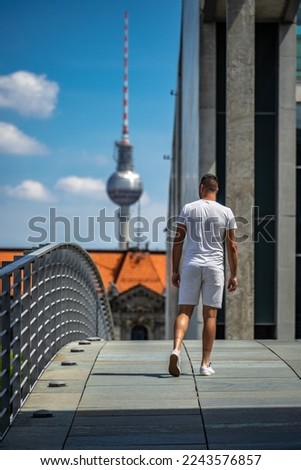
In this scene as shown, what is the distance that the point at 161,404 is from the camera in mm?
6918

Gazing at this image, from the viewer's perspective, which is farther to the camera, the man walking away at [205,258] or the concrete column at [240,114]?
the concrete column at [240,114]

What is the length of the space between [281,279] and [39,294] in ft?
29.4

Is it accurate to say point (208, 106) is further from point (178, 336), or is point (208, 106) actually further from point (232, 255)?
point (178, 336)

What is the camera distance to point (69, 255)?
13555 millimetres

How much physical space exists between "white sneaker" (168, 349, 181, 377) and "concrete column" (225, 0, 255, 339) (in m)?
7.35

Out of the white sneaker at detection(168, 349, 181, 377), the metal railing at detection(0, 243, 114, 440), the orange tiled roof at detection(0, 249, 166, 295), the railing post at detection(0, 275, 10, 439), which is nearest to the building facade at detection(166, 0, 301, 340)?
the metal railing at detection(0, 243, 114, 440)

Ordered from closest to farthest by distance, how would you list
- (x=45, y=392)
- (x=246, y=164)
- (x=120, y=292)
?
(x=45, y=392) < (x=246, y=164) < (x=120, y=292)

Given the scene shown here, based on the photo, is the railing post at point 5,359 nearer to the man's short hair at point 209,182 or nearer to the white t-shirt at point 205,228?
the white t-shirt at point 205,228

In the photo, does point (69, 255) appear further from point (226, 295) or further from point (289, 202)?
point (289, 202)

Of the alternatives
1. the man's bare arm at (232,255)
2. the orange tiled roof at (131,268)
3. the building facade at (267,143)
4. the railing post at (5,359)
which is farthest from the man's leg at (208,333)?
the orange tiled roof at (131,268)

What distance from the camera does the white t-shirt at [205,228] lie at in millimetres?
8250

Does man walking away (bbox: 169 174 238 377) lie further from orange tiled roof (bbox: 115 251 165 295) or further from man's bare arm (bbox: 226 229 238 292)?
orange tiled roof (bbox: 115 251 165 295)

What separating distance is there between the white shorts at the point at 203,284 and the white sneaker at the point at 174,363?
46 centimetres
